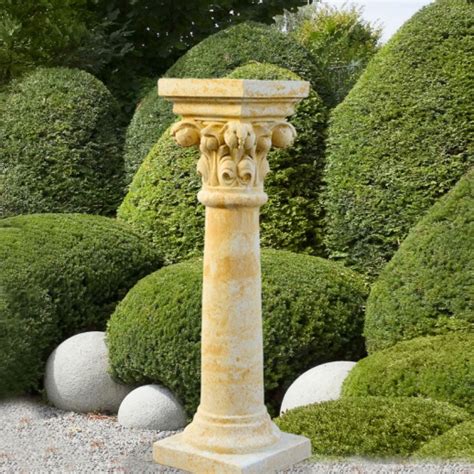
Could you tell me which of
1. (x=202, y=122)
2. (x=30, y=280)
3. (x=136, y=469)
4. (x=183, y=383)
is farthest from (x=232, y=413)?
(x=30, y=280)

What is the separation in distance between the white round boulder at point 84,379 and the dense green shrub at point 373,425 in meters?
2.52

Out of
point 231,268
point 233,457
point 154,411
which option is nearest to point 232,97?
point 231,268

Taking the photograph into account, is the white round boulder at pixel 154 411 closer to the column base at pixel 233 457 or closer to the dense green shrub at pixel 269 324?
the dense green shrub at pixel 269 324

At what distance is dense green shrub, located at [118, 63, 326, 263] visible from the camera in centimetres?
918

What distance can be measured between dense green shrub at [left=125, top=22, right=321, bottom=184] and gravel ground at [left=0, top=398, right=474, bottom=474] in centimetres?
300

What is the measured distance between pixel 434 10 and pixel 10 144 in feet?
14.1

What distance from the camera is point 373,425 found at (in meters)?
6.18

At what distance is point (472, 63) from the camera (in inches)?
342

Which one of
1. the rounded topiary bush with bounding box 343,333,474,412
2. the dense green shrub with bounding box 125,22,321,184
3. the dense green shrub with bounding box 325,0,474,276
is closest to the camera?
the rounded topiary bush with bounding box 343,333,474,412

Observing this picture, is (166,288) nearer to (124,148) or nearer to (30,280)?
(30,280)

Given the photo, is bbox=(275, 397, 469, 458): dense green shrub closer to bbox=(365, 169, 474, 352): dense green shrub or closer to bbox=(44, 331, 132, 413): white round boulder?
bbox=(365, 169, 474, 352): dense green shrub

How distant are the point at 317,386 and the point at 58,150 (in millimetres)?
4277

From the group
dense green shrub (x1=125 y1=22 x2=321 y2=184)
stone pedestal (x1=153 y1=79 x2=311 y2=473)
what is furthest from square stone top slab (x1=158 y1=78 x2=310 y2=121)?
dense green shrub (x1=125 y1=22 x2=321 y2=184)

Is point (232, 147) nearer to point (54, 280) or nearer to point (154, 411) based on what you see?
point (154, 411)
